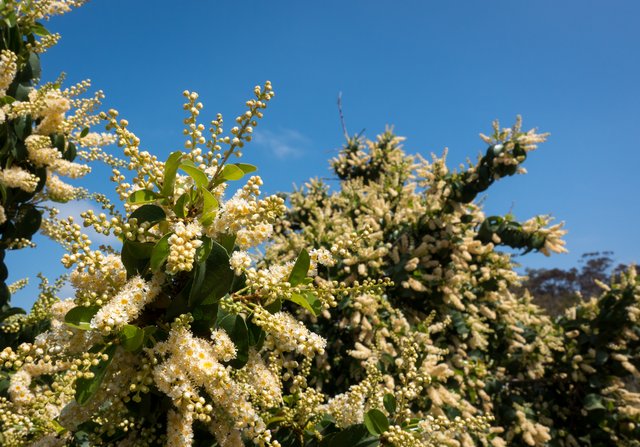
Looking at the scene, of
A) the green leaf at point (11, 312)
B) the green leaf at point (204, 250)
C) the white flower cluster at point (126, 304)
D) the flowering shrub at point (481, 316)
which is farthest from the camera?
the flowering shrub at point (481, 316)

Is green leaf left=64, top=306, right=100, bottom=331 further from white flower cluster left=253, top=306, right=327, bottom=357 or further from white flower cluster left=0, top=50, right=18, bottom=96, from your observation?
white flower cluster left=0, top=50, right=18, bottom=96

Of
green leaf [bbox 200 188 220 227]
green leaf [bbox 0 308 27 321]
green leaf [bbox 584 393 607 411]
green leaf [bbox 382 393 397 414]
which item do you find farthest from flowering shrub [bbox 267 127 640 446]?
green leaf [bbox 200 188 220 227]

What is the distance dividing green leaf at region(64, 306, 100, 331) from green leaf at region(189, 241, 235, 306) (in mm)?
272

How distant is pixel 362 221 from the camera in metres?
4.95

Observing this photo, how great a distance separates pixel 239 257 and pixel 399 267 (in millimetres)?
3449

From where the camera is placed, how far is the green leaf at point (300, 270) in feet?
5.34

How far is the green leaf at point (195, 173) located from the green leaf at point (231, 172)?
103 millimetres

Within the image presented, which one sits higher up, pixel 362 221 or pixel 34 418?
pixel 362 221

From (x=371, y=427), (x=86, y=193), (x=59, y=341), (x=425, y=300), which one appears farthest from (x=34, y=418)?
(x=425, y=300)

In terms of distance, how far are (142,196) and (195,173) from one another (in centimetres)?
18

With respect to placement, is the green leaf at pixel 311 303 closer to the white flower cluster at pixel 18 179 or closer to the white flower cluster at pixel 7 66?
the white flower cluster at pixel 18 179

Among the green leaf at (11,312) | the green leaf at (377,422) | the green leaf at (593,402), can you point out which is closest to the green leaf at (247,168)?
the green leaf at (377,422)

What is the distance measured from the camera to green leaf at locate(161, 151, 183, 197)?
1.48m

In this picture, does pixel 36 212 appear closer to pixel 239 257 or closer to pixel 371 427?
pixel 239 257
